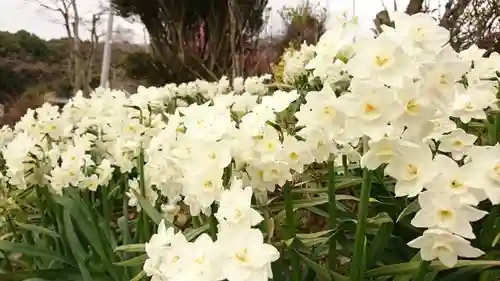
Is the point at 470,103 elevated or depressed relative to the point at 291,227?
elevated

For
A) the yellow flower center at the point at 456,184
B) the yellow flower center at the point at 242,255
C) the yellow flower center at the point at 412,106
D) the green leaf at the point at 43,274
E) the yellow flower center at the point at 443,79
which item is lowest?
the green leaf at the point at 43,274

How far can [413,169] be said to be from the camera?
30.4 inches

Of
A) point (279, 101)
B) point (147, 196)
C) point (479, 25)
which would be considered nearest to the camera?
point (279, 101)

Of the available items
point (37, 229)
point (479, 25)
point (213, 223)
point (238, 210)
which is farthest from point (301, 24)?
point (238, 210)

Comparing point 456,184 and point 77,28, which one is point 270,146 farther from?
A: point 77,28

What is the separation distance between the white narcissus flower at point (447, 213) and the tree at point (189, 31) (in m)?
6.54

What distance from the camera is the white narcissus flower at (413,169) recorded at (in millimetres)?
749

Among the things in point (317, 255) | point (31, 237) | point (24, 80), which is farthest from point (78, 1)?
point (317, 255)

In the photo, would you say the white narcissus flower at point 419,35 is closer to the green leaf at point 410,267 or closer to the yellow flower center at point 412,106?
the yellow flower center at point 412,106

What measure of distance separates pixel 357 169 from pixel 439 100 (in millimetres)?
697

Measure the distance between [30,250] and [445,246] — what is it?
42.4 inches

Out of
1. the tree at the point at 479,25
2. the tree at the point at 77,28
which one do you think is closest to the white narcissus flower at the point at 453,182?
the tree at the point at 479,25

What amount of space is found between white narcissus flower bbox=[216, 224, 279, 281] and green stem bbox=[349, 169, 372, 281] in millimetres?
219

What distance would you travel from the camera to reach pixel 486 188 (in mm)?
734
